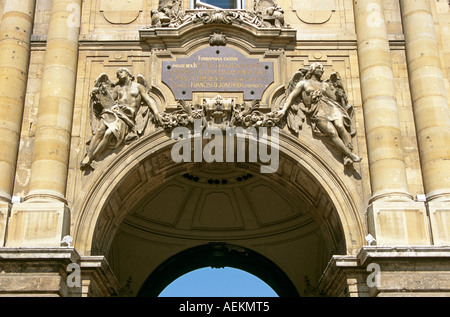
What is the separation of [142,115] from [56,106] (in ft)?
5.27

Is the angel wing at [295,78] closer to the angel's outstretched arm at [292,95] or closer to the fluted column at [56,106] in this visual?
the angel's outstretched arm at [292,95]

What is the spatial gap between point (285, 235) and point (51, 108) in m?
8.82

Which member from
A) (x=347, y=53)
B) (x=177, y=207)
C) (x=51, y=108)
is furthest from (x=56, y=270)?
(x=177, y=207)

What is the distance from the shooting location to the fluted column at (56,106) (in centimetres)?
1242

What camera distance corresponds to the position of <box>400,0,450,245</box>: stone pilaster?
12.1 m

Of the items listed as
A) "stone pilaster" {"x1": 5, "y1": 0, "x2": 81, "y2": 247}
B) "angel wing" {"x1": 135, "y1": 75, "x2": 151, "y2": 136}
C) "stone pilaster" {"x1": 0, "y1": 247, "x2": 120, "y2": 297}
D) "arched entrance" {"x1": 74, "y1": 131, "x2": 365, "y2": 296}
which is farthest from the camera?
"arched entrance" {"x1": 74, "y1": 131, "x2": 365, "y2": 296}

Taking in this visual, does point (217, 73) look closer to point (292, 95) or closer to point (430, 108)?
point (292, 95)

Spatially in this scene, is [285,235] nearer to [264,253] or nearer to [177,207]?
[264,253]

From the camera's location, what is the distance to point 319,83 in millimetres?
13516

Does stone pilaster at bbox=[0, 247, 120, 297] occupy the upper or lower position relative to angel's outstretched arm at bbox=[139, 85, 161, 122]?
lower

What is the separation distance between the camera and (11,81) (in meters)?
13.2

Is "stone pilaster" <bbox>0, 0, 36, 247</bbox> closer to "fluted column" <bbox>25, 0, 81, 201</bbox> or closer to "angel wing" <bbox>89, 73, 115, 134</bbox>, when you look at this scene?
"fluted column" <bbox>25, 0, 81, 201</bbox>

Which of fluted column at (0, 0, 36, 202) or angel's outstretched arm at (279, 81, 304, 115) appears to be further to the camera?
angel's outstretched arm at (279, 81, 304, 115)

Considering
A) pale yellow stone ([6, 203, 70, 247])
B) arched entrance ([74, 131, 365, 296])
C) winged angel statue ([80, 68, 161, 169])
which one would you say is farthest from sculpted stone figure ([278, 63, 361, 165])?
arched entrance ([74, 131, 365, 296])
